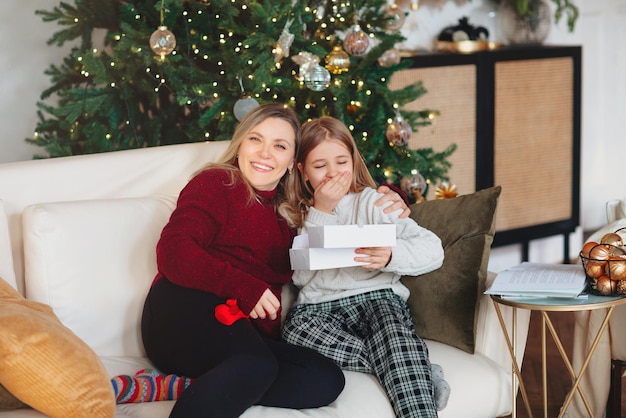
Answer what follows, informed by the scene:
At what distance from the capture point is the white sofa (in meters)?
2.01

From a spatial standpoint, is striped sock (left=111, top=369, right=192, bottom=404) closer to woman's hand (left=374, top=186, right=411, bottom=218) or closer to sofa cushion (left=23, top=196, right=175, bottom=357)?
sofa cushion (left=23, top=196, right=175, bottom=357)

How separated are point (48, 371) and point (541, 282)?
115cm

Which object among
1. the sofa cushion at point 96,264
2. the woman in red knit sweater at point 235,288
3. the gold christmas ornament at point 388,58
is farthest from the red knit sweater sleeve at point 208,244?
the gold christmas ornament at point 388,58

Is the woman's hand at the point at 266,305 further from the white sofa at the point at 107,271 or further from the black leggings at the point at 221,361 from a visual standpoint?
the white sofa at the point at 107,271

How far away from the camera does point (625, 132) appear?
5090 millimetres

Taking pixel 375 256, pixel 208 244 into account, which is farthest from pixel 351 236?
pixel 208 244

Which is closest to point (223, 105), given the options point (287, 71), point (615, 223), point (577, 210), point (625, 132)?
point (287, 71)

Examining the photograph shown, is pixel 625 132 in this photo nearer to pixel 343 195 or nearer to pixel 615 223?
pixel 615 223

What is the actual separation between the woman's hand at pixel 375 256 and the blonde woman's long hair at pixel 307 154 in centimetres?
26

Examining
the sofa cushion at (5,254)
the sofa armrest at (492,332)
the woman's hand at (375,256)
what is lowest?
the sofa armrest at (492,332)

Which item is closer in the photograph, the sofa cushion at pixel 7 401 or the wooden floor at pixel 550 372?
the sofa cushion at pixel 7 401

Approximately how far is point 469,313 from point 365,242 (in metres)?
0.43

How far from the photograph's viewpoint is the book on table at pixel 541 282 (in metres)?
1.96

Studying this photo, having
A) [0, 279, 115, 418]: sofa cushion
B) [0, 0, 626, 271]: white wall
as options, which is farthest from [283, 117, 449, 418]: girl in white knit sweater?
[0, 0, 626, 271]: white wall
